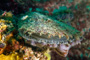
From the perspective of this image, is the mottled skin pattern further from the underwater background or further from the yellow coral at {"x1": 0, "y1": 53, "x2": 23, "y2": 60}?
the yellow coral at {"x1": 0, "y1": 53, "x2": 23, "y2": 60}

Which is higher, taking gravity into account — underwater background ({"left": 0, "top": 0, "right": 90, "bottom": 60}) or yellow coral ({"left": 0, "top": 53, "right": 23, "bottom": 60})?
underwater background ({"left": 0, "top": 0, "right": 90, "bottom": 60})

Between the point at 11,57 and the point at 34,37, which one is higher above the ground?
the point at 34,37

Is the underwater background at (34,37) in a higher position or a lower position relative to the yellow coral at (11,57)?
higher

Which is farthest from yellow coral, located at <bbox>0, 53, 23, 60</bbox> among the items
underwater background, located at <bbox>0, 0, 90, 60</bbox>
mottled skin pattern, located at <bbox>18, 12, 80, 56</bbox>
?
mottled skin pattern, located at <bbox>18, 12, 80, 56</bbox>

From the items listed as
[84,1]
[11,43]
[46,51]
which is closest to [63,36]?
[46,51]

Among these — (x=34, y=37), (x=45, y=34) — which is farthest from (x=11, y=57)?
(x=45, y=34)

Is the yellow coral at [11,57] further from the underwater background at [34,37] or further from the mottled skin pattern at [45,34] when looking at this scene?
the mottled skin pattern at [45,34]

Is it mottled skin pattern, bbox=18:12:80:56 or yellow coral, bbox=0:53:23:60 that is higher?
mottled skin pattern, bbox=18:12:80:56

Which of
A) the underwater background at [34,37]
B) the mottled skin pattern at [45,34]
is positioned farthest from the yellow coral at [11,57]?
the mottled skin pattern at [45,34]

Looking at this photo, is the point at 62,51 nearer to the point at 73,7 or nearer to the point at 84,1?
the point at 73,7

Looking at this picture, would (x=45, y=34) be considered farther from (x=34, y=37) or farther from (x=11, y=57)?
(x=11, y=57)

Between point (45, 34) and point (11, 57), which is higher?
point (45, 34)
